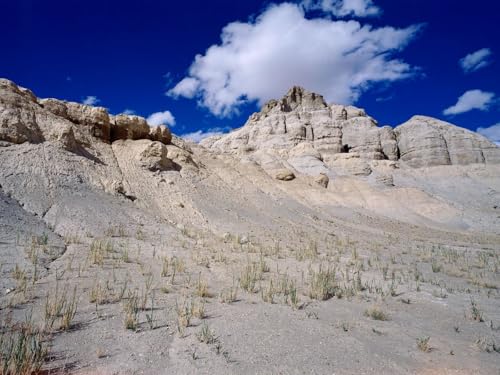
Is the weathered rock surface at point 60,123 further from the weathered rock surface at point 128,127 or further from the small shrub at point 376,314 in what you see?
the small shrub at point 376,314

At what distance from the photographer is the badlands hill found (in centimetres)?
431

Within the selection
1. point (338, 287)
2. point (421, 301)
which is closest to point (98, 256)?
point (338, 287)

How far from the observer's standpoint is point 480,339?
197 inches

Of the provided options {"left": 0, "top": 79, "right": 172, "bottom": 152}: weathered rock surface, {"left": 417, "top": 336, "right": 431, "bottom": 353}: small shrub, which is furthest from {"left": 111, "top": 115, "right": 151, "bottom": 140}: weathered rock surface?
{"left": 417, "top": 336, "right": 431, "bottom": 353}: small shrub

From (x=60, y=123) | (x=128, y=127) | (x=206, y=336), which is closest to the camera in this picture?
(x=206, y=336)

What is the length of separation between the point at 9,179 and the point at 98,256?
719 centimetres

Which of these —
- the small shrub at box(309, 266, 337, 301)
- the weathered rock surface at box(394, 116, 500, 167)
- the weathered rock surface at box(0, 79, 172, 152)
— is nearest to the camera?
the small shrub at box(309, 266, 337, 301)

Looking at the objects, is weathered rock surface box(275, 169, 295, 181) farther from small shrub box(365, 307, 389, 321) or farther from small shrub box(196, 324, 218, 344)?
small shrub box(196, 324, 218, 344)

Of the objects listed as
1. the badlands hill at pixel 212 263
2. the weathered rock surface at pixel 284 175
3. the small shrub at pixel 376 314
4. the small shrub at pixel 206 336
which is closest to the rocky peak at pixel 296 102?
the badlands hill at pixel 212 263

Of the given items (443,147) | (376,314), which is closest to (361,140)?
(443,147)

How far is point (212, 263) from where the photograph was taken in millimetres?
9508

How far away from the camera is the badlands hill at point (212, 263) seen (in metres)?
4.31

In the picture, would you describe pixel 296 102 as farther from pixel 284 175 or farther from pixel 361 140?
pixel 284 175

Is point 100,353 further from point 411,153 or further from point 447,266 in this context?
point 411,153
